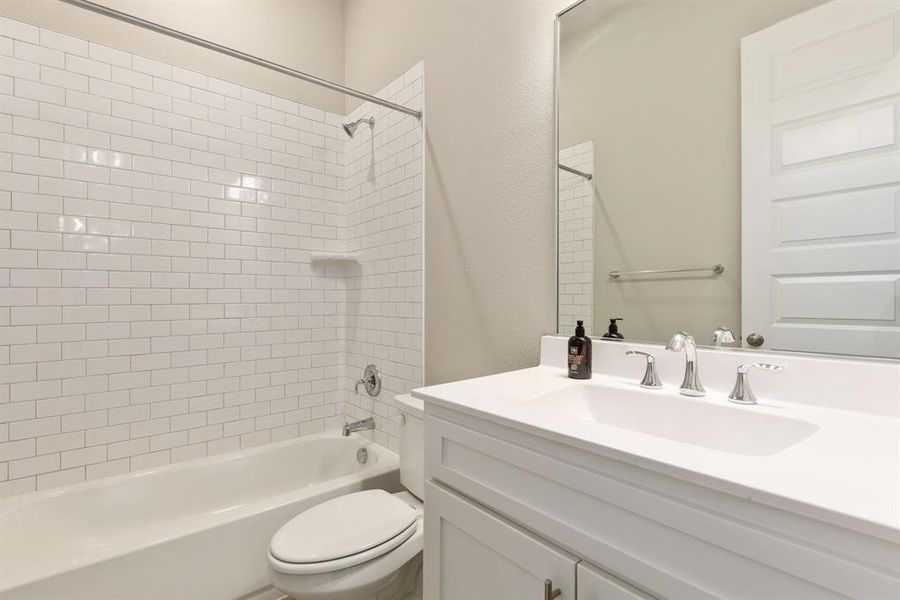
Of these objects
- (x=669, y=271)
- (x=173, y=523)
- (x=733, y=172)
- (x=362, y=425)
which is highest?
(x=733, y=172)

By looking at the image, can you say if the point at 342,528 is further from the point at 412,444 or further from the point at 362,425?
the point at 362,425

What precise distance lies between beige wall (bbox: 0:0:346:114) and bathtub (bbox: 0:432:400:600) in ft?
6.29

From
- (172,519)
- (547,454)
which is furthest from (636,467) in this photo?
(172,519)

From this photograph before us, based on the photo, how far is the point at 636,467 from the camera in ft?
2.10

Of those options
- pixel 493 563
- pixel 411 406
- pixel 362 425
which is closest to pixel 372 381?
pixel 362 425

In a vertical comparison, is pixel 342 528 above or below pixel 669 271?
below

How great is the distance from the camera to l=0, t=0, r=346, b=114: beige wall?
1.79 metres

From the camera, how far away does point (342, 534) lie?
4.38ft

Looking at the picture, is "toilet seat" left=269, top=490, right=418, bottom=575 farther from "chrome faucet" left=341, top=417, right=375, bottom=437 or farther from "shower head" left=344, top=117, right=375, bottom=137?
"shower head" left=344, top=117, right=375, bottom=137

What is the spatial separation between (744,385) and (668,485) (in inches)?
19.3

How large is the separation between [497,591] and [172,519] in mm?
1713

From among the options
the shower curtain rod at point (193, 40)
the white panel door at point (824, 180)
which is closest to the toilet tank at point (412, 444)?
the white panel door at point (824, 180)

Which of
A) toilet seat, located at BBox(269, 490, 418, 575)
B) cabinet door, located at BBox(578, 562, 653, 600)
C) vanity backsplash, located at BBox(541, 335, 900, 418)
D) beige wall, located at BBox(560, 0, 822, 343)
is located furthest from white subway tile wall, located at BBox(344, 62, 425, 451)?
cabinet door, located at BBox(578, 562, 653, 600)

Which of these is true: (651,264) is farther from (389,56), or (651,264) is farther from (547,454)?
(389,56)
